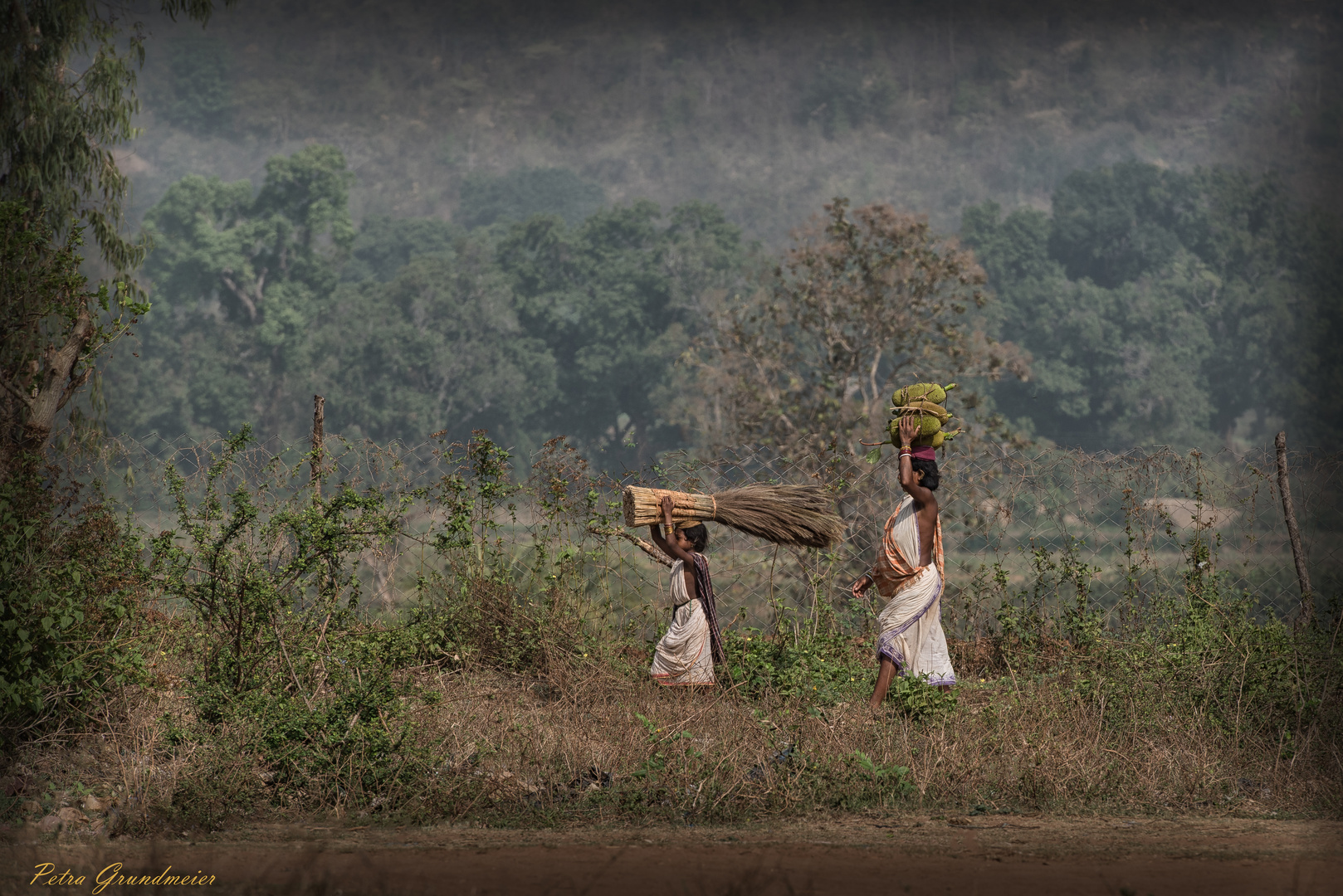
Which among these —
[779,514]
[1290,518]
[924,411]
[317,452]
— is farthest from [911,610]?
[317,452]

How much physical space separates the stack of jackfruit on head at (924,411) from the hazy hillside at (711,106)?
6290 cm

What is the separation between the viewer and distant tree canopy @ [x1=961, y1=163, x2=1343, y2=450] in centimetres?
5084

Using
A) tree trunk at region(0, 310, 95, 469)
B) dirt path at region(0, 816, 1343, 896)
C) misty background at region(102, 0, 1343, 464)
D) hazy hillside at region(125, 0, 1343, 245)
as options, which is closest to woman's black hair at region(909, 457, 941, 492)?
dirt path at region(0, 816, 1343, 896)

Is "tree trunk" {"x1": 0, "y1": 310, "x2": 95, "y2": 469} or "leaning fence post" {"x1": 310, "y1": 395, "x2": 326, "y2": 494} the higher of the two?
"tree trunk" {"x1": 0, "y1": 310, "x2": 95, "y2": 469}

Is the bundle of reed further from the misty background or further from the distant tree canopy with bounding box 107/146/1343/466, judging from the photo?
the distant tree canopy with bounding box 107/146/1343/466

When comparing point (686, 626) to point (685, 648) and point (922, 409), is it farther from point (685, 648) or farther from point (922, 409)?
point (922, 409)

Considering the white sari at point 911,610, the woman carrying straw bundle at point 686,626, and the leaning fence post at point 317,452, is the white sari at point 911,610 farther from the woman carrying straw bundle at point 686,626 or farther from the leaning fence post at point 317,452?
the leaning fence post at point 317,452

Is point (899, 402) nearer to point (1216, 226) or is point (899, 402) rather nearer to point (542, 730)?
point (542, 730)

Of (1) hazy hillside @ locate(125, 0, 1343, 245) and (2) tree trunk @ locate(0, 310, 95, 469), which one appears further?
(1) hazy hillside @ locate(125, 0, 1343, 245)

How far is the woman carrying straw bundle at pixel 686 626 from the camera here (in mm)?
6934

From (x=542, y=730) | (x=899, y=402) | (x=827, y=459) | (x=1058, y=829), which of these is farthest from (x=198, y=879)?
(x=827, y=459)
